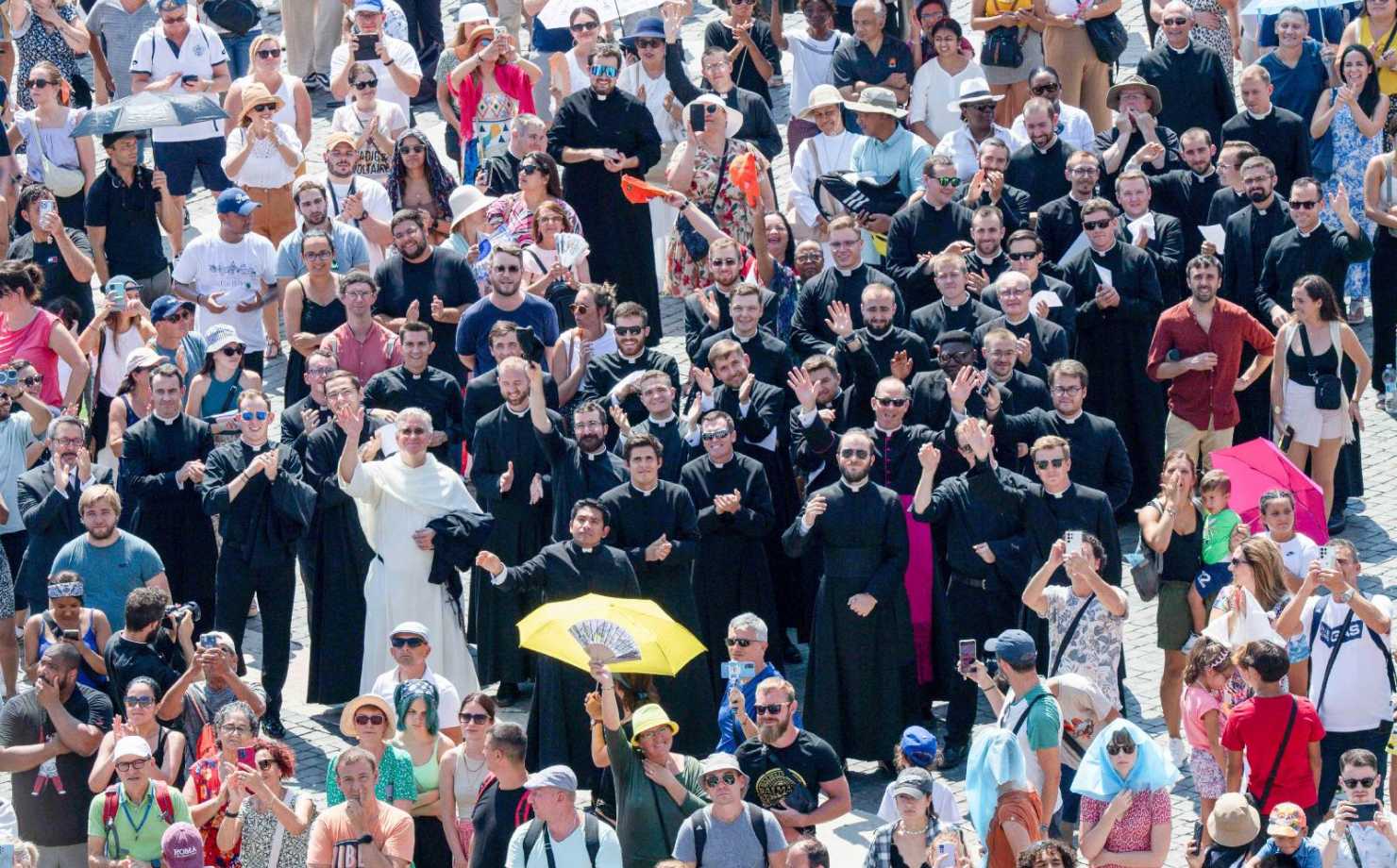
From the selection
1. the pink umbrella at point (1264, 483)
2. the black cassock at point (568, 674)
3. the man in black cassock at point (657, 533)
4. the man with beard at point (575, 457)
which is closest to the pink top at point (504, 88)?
the man with beard at point (575, 457)

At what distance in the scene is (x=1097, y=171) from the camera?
18375 millimetres

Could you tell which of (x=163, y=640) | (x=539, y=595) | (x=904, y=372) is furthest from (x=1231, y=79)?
(x=163, y=640)

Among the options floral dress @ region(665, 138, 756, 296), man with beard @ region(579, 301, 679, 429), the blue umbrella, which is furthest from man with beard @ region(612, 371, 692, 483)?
the blue umbrella

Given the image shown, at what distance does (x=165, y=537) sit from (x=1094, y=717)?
5.47 meters

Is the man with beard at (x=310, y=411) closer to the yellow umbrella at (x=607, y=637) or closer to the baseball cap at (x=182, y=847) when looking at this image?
the yellow umbrella at (x=607, y=637)

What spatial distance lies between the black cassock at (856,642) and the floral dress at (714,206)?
4.01 meters

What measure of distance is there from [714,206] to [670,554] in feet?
13.9

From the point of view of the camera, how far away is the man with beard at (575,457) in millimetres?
16016

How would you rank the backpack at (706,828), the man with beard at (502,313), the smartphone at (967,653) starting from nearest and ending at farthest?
the backpack at (706,828), the smartphone at (967,653), the man with beard at (502,313)

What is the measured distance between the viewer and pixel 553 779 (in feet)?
41.2

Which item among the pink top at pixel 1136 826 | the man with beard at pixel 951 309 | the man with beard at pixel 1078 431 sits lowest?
the pink top at pixel 1136 826

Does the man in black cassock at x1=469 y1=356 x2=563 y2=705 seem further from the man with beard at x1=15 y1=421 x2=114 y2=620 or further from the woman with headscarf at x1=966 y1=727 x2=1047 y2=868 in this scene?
the woman with headscarf at x1=966 y1=727 x2=1047 y2=868

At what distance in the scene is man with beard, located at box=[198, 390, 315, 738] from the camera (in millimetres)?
15992

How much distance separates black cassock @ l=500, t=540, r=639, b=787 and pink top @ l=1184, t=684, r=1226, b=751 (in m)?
2.88
